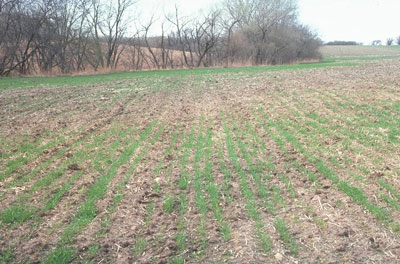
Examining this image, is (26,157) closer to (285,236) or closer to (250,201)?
(250,201)

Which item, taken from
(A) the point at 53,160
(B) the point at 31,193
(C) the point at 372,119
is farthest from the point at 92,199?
(C) the point at 372,119

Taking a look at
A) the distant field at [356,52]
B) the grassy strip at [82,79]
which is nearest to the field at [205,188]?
the grassy strip at [82,79]

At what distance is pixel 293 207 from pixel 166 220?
5.63 ft

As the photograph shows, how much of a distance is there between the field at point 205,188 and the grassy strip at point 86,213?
18 mm

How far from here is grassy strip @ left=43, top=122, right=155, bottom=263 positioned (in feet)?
9.68

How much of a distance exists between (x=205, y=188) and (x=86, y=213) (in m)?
1.74

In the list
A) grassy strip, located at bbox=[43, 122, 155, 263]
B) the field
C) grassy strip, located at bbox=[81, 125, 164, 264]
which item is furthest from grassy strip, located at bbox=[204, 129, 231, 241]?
grassy strip, located at bbox=[43, 122, 155, 263]

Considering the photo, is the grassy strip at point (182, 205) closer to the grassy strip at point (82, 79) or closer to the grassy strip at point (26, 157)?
the grassy strip at point (26, 157)

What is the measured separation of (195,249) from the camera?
3.02m

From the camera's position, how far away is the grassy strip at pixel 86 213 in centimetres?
295

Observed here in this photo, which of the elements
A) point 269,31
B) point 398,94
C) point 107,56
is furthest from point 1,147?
point 269,31

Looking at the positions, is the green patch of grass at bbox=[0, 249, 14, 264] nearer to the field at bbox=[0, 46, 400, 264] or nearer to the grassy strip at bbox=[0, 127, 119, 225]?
the field at bbox=[0, 46, 400, 264]

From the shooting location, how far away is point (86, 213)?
368cm

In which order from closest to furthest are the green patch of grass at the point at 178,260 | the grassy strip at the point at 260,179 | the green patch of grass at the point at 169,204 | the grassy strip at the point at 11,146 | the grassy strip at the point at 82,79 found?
the green patch of grass at the point at 178,260 < the grassy strip at the point at 260,179 < the green patch of grass at the point at 169,204 < the grassy strip at the point at 11,146 < the grassy strip at the point at 82,79
